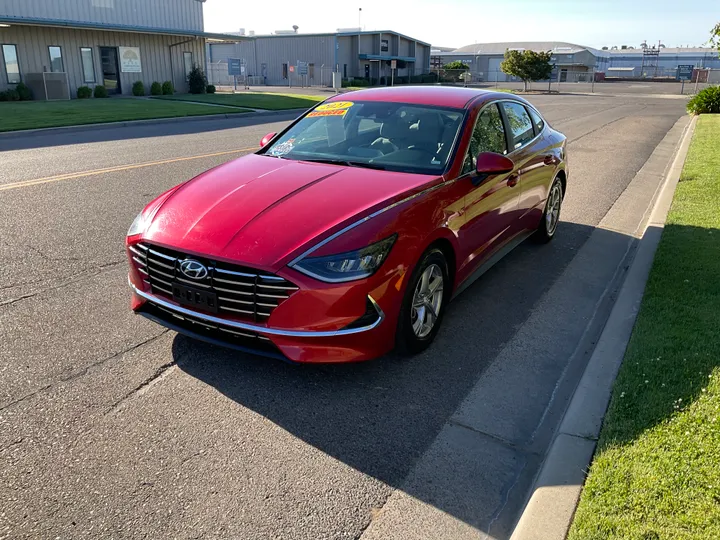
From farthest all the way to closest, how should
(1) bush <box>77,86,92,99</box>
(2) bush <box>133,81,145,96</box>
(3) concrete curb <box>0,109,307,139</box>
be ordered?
(2) bush <box>133,81,145,96</box> → (1) bush <box>77,86,92,99</box> → (3) concrete curb <box>0,109,307,139</box>

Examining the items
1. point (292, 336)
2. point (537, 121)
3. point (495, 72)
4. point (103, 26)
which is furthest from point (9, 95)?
point (495, 72)

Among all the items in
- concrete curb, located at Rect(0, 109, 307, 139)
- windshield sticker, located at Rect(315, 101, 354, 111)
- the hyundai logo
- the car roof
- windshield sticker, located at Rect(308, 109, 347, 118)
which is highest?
the car roof

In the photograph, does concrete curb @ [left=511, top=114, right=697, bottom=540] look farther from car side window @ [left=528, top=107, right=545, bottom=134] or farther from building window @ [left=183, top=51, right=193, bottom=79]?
building window @ [left=183, top=51, right=193, bottom=79]

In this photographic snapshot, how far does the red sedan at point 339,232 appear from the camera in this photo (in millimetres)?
3459

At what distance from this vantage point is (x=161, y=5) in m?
33.3

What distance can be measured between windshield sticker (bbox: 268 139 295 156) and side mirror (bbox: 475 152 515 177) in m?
1.57

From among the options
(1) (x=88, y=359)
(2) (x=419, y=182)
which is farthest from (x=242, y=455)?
(2) (x=419, y=182)

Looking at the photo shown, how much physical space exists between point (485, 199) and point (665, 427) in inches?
88.2

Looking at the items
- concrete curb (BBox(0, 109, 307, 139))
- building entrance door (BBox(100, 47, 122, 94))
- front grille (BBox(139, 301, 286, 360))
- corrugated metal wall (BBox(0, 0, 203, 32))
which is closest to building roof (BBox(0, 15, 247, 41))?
corrugated metal wall (BBox(0, 0, 203, 32))

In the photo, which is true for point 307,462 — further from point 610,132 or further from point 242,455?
point 610,132

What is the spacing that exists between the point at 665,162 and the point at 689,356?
10667mm

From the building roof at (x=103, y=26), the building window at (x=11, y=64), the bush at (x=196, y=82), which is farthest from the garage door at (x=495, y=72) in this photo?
the building window at (x=11, y=64)

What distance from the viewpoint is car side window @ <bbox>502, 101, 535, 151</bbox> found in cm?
571

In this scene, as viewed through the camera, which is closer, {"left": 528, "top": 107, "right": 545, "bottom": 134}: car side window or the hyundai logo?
the hyundai logo
